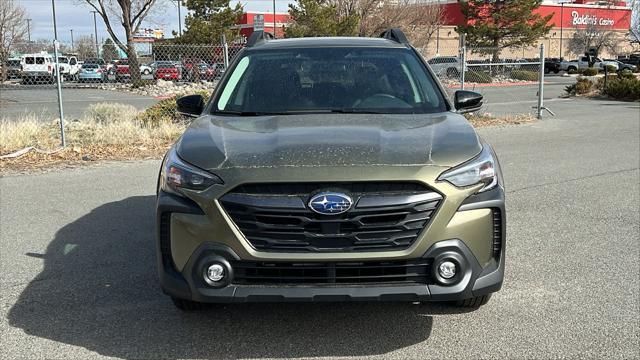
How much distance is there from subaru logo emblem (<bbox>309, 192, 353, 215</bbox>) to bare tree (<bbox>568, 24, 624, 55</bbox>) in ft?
247

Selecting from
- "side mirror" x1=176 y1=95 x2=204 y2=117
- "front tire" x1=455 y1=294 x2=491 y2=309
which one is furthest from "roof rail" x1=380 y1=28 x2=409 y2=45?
"front tire" x1=455 y1=294 x2=491 y2=309

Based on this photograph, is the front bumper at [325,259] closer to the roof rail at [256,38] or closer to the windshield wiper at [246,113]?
the windshield wiper at [246,113]

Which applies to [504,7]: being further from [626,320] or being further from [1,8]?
[626,320]

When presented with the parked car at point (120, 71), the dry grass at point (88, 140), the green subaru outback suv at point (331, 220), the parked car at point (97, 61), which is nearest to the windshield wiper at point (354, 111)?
the green subaru outback suv at point (331, 220)

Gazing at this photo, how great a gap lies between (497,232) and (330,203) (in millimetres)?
912

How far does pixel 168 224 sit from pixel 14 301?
5.34 feet

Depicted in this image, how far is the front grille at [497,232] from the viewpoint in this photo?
10.4ft

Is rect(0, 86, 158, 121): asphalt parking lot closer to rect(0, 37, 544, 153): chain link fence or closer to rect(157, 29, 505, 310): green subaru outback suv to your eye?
rect(0, 37, 544, 153): chain link fence

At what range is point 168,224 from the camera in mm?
3191

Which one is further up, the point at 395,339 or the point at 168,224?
the point at 168,224

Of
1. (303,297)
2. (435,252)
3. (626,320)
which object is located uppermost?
(435,252)

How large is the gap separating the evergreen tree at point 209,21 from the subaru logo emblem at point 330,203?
3542cm

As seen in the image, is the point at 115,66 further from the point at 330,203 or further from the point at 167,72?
the point at 330,203

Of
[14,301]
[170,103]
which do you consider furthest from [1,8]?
[14,301]
